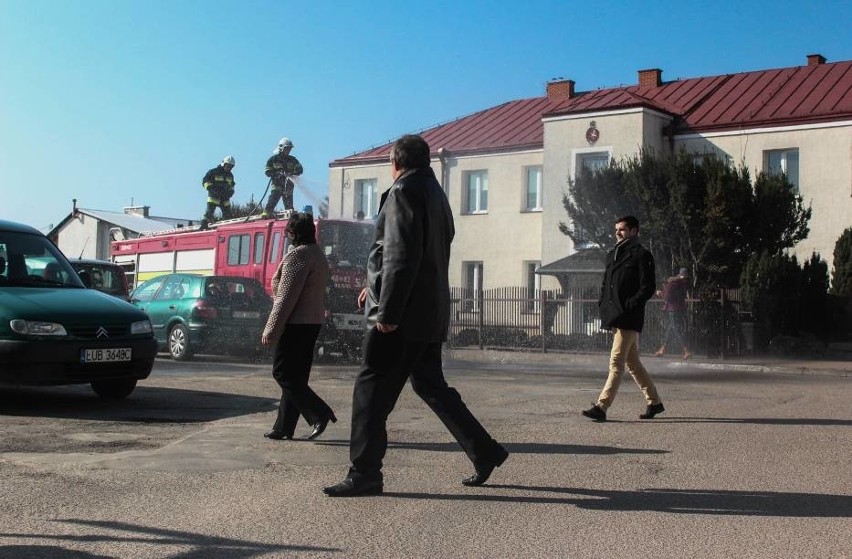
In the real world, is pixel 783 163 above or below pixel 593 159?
below

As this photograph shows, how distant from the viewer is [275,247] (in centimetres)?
2092

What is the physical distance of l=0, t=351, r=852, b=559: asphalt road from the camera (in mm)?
4727

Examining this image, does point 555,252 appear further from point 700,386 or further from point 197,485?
point 197,485

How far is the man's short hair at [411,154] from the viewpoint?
5746 mm

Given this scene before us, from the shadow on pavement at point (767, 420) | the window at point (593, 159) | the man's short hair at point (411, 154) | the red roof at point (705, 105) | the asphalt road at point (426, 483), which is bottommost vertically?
the asphalt road at point (426, 483)

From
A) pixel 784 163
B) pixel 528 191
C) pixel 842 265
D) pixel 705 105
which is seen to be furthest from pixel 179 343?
pixel 705 105

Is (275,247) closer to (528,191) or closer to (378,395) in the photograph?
(528,191)

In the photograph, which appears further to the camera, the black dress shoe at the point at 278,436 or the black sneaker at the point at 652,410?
the black sneaker at the point at 652,410

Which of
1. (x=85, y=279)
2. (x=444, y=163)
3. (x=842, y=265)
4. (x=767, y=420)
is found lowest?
(x=767, y=420)

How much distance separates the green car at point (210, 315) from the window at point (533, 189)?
16983mm

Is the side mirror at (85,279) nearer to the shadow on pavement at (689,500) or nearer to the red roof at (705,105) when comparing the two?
the shadow on pavement at (689,500)

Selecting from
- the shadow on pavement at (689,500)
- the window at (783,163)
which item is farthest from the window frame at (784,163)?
the shadow on pavement at (689,500)

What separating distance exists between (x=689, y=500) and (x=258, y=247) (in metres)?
16.7

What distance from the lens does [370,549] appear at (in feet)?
15.0
